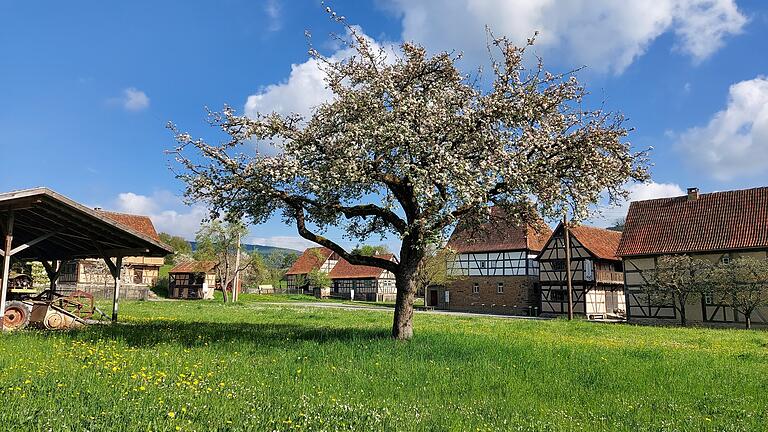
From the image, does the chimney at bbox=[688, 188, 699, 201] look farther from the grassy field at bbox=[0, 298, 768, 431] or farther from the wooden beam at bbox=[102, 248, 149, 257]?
the wooden beam at bbox=[102, 248, 149, 257]

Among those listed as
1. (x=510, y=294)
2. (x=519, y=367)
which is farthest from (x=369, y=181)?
(x=510, y=294)

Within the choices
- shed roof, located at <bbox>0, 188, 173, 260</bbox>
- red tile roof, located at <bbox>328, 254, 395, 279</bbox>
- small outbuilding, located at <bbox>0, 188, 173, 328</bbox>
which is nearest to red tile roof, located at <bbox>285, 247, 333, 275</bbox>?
red tile roof, located at <bbox>328, 254, 395, 279</bbox>

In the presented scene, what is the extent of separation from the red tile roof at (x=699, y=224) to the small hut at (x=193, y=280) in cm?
4894

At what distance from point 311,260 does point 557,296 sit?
55.0m

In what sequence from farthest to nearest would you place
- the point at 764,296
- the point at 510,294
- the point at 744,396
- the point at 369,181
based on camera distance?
the point at 510,294 → the point at 764,296 → the point at 369,181 → the point at 744,396

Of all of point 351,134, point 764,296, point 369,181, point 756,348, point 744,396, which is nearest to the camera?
point 744,396

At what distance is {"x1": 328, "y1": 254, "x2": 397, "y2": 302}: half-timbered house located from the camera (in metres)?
73.8

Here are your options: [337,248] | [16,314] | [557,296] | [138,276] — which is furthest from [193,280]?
[337,248]

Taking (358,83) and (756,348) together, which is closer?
(358,83)

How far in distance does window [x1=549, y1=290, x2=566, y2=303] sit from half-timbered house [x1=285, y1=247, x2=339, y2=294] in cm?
4575

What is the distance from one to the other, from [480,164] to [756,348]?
13.1m

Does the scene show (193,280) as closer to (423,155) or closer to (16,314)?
(16,314)

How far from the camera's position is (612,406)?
7988mm

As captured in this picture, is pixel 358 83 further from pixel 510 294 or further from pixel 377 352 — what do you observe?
pixel 510 294
